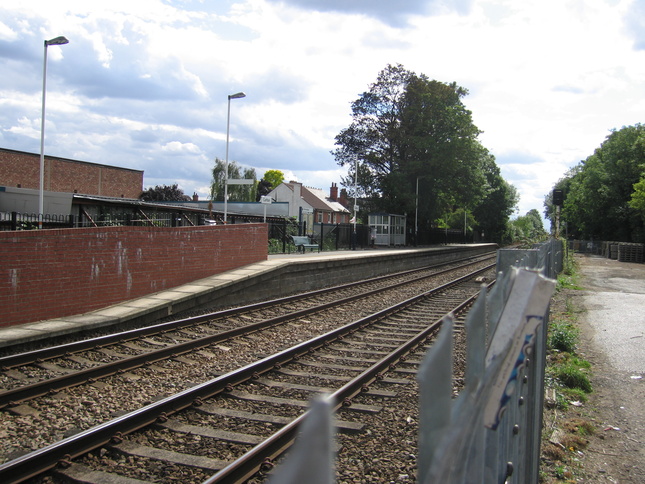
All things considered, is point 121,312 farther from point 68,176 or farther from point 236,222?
point 68,176

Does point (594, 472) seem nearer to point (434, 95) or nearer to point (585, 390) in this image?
point (585, 390)

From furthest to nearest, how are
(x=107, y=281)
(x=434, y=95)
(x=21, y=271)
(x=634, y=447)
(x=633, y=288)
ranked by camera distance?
(x=434, y=95) → (x=633, y=288) → (x=107, y=281) → (x=21, y=271) → (x=634, y=447)

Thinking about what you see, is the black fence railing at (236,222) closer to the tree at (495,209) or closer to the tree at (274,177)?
the tree at (495,209)

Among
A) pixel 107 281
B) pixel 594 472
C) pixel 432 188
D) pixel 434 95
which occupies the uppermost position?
pixel 434 95

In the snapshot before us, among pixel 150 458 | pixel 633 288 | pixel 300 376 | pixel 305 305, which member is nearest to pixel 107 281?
pixel 305 305

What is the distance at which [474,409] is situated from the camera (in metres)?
1.24

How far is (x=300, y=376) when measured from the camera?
6.88 meters

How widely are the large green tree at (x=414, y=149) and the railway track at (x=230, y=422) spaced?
38.5 m

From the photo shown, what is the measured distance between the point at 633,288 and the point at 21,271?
779 inches

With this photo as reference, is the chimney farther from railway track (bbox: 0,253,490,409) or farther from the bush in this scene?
the bush

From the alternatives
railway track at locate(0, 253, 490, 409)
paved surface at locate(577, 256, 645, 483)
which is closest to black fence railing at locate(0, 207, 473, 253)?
railway track at locate(0, 253, 490, 409)

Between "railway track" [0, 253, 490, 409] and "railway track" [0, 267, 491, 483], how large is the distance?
1.57 meters

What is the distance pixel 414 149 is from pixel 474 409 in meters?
47.9

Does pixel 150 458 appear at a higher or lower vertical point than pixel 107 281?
lower
